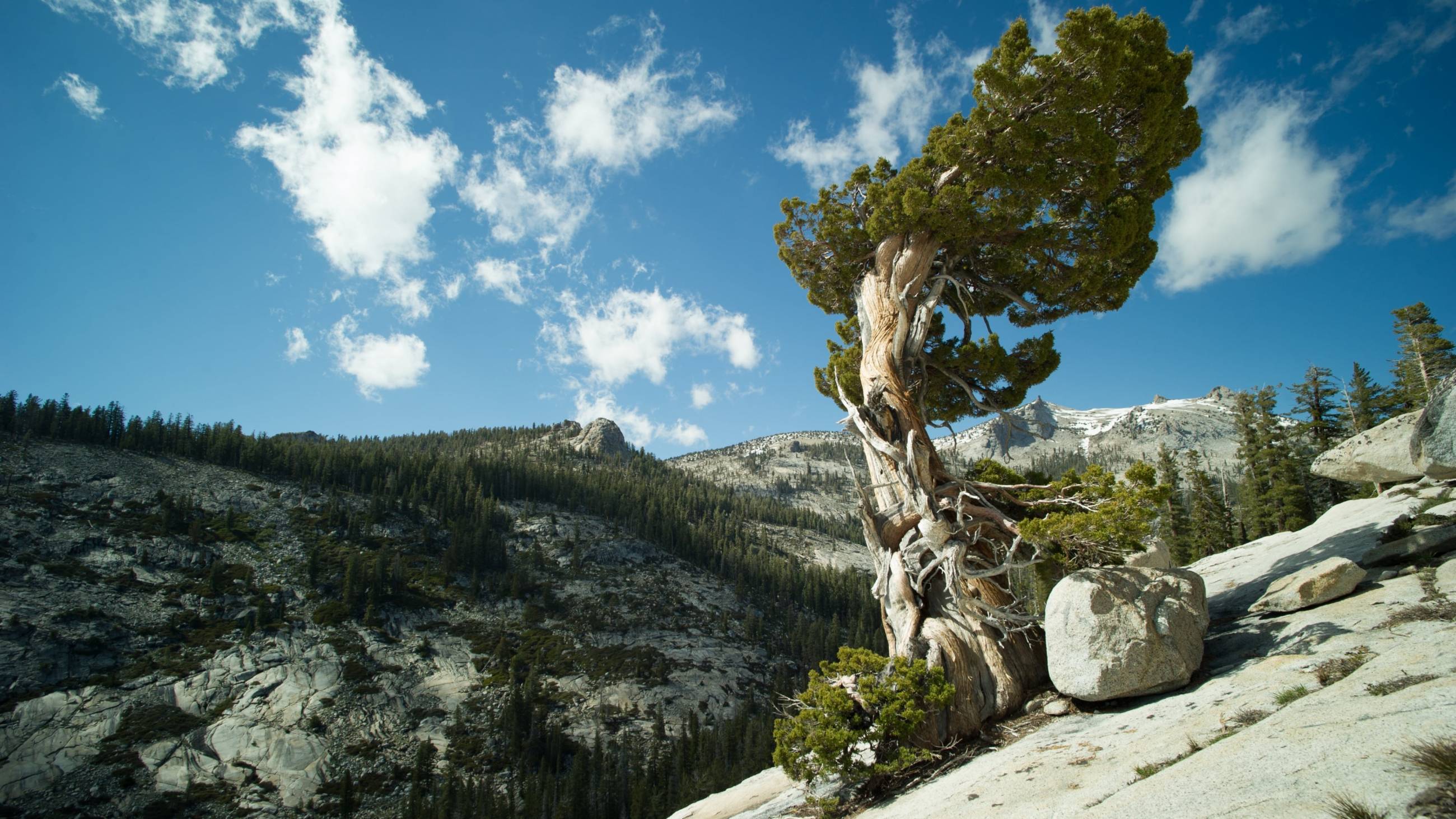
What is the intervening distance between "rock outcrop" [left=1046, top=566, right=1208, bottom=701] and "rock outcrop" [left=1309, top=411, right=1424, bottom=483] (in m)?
11.3

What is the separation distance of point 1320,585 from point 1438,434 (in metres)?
5.30

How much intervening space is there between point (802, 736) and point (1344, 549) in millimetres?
14402

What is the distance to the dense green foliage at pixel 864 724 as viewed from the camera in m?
10.6

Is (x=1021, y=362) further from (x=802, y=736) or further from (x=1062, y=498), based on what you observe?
(x=802, y=736)

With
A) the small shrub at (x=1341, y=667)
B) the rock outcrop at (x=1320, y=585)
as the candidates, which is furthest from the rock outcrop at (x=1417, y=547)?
the small shrub at (x=1341, y=667)

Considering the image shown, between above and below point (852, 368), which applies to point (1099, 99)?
above

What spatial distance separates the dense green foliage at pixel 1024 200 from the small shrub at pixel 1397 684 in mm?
10215

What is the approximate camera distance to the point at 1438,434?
13609 mm

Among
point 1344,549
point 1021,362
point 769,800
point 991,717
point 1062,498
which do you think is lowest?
point 769,800

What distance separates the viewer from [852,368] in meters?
17.3

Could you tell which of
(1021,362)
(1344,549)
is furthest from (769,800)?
(1344,549)

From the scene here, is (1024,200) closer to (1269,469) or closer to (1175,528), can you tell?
(1269,469)

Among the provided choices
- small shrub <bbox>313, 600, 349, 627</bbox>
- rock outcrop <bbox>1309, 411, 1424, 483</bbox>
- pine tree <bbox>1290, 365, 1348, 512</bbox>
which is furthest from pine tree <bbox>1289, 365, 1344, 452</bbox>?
small shrub <bbox>313, 600, 349, 627</bbox>

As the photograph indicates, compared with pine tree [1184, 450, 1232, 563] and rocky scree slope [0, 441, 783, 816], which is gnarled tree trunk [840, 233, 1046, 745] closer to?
pine tree [1184, 450, 1232, 563]
